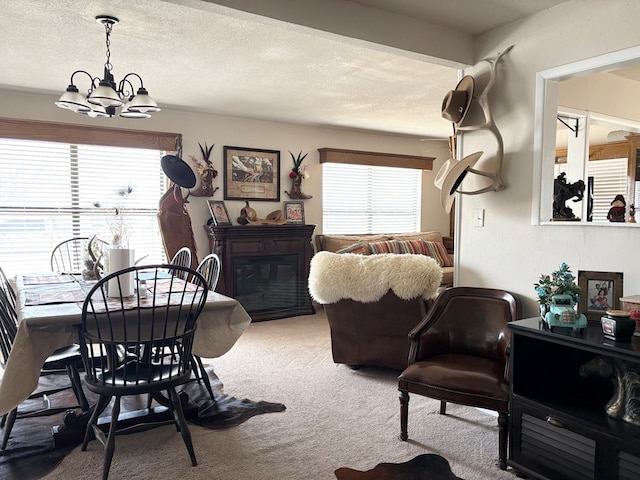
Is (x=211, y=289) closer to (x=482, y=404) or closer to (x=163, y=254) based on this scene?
(x=482, y=404)

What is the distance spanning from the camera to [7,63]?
3549 mm

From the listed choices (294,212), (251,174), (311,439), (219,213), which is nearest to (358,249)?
(294,212)

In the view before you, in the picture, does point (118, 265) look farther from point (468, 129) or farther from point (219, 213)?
point (219, 213)

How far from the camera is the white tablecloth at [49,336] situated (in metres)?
2.12

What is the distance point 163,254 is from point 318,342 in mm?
2034

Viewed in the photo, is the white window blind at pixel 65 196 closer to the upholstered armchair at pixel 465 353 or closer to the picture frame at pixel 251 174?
the picture frame at pixel 251 174

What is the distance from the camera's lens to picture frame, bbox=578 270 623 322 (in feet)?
7.18

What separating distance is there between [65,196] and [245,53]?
2.62m

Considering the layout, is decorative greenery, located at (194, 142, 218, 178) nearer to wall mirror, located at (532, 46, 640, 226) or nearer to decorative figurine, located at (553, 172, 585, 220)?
wall mirror, located at (532, 46, 640, 226)

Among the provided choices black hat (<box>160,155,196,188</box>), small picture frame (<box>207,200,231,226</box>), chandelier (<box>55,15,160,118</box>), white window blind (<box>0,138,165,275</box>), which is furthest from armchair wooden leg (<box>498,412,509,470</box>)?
small picture frame (<box>207,200,231,226</box>)

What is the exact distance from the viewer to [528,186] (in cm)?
271

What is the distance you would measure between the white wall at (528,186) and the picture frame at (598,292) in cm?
13

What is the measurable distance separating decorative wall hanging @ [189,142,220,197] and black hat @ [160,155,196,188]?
3.84 ft

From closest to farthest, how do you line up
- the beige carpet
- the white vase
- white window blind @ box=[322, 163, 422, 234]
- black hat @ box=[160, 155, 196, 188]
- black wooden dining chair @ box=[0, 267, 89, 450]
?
the beige carpet, black wooden dining chair @ box=[0, 267, 89, 450], the white vase, black hat @ box=[160, 155, 196, 188], white window blind @ box=[322, 163, 422, 234]
